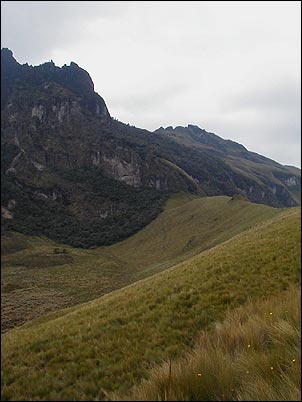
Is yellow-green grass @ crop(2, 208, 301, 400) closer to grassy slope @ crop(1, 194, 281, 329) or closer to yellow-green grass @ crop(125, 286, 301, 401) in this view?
yellow-green grass @ crop(125, 286, 301, 401)

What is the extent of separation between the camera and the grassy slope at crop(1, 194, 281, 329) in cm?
1789

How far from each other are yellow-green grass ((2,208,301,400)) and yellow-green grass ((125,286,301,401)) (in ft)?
3.55

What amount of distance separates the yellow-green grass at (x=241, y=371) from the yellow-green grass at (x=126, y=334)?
3.55 ft

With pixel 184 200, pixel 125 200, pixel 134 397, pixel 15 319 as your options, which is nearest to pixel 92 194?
pixel 125 200

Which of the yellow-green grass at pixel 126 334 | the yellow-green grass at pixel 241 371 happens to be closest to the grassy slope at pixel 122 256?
the yellow-green grass at pixel 126 334

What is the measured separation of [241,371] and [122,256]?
90.3 m

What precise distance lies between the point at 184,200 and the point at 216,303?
140 m

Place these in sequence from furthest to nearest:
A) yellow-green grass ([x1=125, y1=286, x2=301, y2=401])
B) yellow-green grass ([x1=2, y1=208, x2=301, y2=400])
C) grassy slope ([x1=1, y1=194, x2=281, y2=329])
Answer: grassy slope ([x1=1, y1=194, x2=281, y2=329])
yellow-green grass ([x1=2, y1=208, x2=301, y2=400])
yellow-green grass ([x1=125, y1=286, x2=301, y2=401])

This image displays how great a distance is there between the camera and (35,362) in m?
8.92

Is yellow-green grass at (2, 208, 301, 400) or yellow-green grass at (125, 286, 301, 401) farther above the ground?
yellow-green grass at (125, 286, 301, 401)

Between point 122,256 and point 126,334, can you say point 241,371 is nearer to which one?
point 126,334

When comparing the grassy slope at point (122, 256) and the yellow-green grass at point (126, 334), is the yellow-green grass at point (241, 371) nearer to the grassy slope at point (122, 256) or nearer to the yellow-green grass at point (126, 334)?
the yellow-green grass at point (126, 334)

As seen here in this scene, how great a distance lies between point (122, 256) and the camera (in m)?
94.7

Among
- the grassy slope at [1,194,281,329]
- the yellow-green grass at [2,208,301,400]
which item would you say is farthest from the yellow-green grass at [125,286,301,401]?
the grassy slope at [1,194,281,329]
